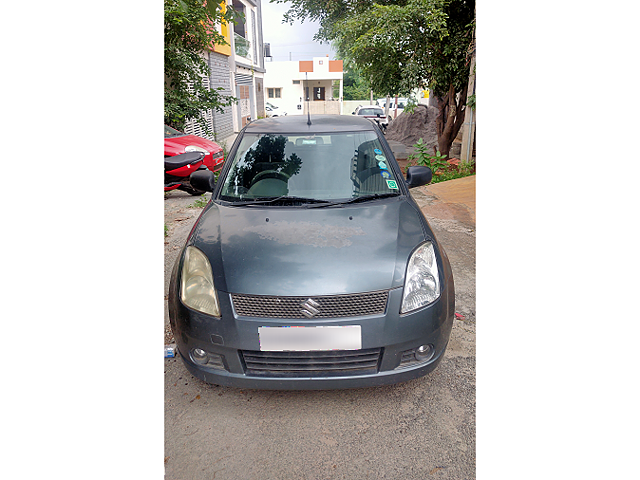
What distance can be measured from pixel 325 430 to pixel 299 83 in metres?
41.0

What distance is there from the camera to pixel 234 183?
10.4 ft

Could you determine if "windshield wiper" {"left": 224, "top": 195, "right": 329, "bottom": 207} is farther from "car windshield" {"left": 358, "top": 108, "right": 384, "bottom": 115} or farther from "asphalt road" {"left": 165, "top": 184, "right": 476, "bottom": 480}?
"car windshield" {"left": 358, "top": 108, "right": 384, "bottom": 115}

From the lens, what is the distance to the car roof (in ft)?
11.2

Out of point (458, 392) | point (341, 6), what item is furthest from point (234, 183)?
point (341, 6)

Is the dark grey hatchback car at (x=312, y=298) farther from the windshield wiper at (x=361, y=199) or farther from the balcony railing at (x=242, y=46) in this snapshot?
the balcony railing at (x=242, y=46)

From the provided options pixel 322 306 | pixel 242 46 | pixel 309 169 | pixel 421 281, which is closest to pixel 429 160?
pixel 309 169

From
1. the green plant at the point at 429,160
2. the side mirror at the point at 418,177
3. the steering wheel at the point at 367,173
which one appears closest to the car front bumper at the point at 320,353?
the steering wheel at the point at 367,173

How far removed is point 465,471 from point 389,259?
3.42ft

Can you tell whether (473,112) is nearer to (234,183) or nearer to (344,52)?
(344,52)

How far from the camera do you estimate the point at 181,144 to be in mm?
8195

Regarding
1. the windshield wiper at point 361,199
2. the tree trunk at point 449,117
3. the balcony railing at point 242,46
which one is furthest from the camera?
the balcony railing at point 242,46

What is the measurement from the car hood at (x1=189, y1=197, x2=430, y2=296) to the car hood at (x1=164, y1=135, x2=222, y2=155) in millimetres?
5602

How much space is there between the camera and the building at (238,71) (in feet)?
57.8

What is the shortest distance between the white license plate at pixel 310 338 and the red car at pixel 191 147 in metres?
6.50
